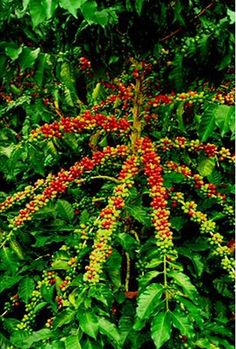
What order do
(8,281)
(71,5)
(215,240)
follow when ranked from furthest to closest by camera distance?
(8,281), (215,240), (71,5)

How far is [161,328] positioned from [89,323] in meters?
0.20

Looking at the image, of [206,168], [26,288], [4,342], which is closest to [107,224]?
[206,168]

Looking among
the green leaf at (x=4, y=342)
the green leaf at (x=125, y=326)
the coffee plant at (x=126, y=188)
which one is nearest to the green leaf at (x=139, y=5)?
the coffee plant at (x=126, y=188)

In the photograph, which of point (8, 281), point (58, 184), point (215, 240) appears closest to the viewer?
point (215, 240)

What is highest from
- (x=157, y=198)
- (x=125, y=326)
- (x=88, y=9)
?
(x=88, y=9)

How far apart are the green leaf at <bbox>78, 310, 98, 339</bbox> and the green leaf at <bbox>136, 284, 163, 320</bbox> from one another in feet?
0.41

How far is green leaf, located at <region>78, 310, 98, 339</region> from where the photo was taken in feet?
5.25

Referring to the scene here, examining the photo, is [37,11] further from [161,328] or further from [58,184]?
[161,328]

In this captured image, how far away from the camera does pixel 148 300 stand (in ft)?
5.38

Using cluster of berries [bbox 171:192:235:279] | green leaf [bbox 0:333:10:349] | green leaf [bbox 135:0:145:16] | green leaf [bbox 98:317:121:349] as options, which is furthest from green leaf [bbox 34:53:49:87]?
green leaf [bbox 0:333:10:349]

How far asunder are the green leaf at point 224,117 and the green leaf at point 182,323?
54cm

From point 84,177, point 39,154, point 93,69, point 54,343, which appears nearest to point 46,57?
point 93,69

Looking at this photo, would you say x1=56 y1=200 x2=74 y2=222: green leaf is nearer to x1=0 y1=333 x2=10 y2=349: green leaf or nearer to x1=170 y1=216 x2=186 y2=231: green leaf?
x1=170 y1=216 x2=186 y2=231: green leaf

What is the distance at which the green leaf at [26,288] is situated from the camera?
2238 mm
